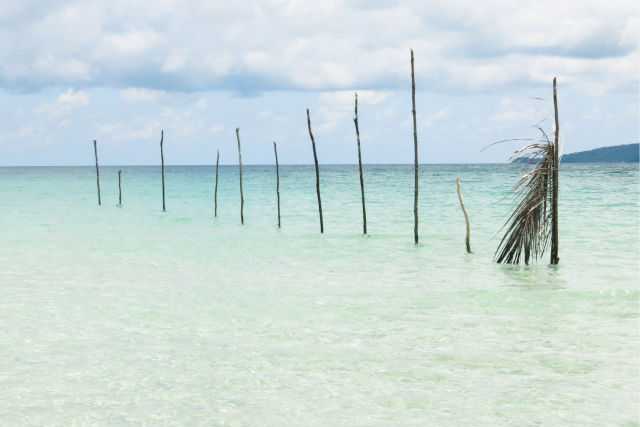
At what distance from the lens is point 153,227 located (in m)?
25.8

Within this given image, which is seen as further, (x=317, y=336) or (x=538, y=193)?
(x=538, y=193)

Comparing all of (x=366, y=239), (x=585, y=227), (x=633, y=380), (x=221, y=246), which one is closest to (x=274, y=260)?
(x=221, y=246)

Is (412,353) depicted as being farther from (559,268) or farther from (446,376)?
(559,268)

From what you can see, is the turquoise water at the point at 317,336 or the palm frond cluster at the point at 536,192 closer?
the turquoise water at the point at 317,336

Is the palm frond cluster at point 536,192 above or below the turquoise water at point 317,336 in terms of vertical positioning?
above

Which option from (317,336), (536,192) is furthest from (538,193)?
(317,336)

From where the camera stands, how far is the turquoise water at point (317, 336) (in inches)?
252

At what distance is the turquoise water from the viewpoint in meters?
6.40

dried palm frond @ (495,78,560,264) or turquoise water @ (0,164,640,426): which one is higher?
dried palm frond @ (495,78,560,264)

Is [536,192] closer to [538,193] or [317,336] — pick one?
[538,193]

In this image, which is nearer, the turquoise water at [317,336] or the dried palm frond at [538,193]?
the turquoise water at [317,336]

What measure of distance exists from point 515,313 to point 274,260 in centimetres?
761

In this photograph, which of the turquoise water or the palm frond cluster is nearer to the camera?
the turquoise water

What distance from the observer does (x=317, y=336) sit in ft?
29.2
